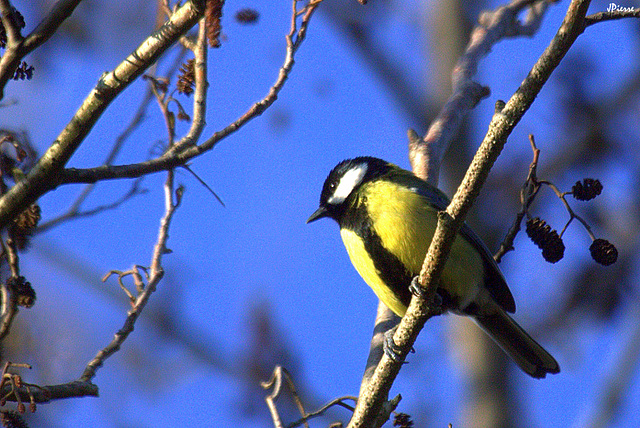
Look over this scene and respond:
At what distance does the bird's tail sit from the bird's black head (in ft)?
3.24

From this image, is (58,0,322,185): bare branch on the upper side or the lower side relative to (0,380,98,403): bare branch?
upper

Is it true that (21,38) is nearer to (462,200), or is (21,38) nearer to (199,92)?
(199,92)

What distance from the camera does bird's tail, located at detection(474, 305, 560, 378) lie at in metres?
3.87

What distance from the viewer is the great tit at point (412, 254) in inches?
132

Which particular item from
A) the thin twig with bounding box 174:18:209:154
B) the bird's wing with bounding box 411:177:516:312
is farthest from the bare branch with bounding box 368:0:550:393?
the thin twig with bounding box 174:18:209:154

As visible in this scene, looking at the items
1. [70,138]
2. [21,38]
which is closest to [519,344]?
[70,138]

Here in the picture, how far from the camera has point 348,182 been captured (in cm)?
407

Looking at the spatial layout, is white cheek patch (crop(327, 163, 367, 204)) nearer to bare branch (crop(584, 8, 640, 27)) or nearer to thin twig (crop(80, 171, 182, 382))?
thin twig (crop(80, 171, 182, 382))

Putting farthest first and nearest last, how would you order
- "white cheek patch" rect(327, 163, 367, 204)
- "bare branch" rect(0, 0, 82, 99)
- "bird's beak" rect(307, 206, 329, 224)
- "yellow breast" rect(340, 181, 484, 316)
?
"bird's beak" rect(307, 206, 329, 224)
"white cheek patch" rect(327, 163, 367, 204)
"yellow breast" rect(340, 181, 484, 316)
"bare branch" rect(0, 0, 82, 99)

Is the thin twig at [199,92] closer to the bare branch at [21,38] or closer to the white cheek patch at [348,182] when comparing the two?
the bare branch at [21,38]

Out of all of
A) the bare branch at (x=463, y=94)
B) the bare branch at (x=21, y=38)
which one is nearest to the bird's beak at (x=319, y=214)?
the bare branch at (x=463, y=94)

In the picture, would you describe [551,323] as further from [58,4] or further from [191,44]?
[58,4]

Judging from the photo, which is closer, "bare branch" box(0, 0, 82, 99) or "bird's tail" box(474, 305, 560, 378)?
"bare branch" box(0, 0, 82, 99)

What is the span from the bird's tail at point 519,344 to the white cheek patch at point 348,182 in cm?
101
